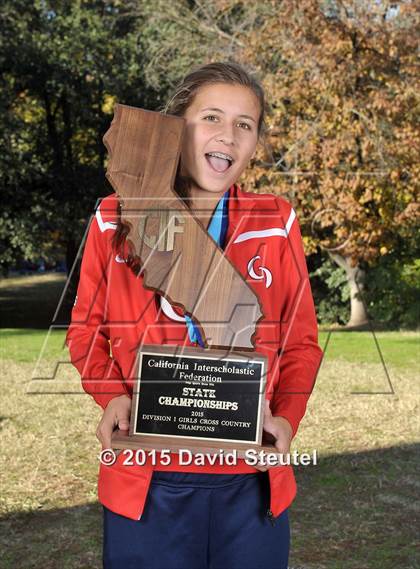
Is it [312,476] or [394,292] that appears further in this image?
[394,292]

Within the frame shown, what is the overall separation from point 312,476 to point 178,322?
4.06 metres

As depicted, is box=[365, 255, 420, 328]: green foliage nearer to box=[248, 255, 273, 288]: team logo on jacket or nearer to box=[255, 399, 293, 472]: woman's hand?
box=[248, 255, 273, 288]: team logo on jacket

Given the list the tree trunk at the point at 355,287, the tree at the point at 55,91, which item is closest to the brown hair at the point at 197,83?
the tree trunk at the point at 355,287

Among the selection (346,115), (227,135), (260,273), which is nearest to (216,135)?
(227,135)

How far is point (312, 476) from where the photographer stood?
224 inches

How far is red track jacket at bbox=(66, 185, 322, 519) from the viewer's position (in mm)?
1924

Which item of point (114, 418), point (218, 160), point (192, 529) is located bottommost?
point (192, 529)

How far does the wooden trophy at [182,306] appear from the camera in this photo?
1730 millimetres

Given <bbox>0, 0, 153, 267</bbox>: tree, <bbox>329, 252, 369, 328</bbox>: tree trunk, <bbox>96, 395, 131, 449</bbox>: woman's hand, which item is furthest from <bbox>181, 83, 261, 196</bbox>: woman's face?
<bbox>0, 0, 153, 267</bbox>: tree

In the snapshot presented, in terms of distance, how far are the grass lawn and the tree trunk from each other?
9.81 metres

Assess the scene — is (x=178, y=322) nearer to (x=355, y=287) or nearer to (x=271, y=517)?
(x=271, y=517)

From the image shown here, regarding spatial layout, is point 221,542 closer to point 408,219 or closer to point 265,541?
point 265,541

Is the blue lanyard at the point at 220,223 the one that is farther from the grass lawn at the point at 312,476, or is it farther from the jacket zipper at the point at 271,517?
the grass lawn at the point at 312,476

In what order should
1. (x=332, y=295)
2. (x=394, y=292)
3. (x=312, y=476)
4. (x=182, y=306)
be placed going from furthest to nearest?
(x=332, y=295)
(x=394, y=292)
(x=312, y=476)
(x=182, y=306)
